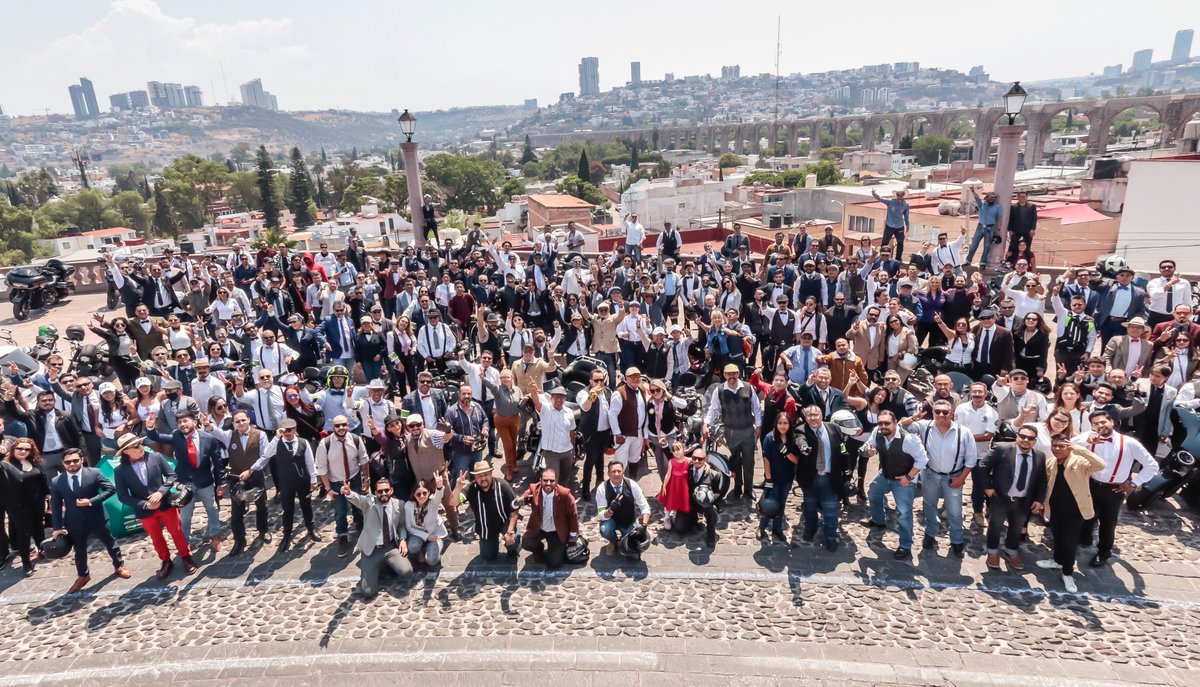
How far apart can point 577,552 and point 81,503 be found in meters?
5.17

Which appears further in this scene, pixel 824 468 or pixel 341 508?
pixel 341 508

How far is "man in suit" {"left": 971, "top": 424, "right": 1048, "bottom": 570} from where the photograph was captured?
681 centimetres

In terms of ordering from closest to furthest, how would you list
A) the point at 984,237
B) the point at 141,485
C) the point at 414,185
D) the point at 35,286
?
the point at 141,485, the point at 984,237, the point at 414,185, the point at 35,286

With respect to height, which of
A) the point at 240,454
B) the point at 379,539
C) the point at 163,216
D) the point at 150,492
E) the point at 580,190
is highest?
the point at 240,454

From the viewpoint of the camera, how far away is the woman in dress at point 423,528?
296 inches

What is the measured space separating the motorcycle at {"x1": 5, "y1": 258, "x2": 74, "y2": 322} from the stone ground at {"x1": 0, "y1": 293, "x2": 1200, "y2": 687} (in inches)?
519

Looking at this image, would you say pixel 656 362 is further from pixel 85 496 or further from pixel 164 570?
pixel 85 496

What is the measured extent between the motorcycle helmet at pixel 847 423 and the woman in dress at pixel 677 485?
1.65 m

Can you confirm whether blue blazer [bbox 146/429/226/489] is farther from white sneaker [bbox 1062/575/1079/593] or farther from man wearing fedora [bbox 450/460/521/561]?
white sneaker [bbox 1062/575/1079/593]

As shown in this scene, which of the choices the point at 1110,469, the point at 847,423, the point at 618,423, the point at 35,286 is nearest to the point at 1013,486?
the point at 1110,469

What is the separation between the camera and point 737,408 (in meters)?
8.20

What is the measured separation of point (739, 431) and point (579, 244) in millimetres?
10891

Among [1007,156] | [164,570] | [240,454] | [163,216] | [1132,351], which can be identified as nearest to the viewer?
[164,570]

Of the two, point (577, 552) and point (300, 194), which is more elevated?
point (577, 552)
